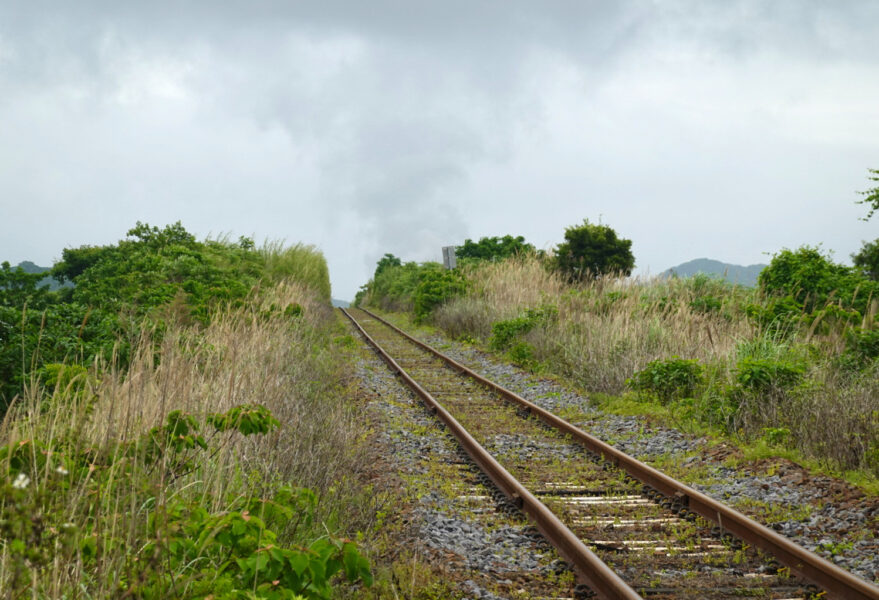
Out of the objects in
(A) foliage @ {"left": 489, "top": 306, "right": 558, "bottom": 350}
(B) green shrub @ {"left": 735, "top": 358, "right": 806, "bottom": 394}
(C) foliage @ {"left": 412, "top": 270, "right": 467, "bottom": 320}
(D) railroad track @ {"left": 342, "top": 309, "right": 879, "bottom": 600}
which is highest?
(C) foliage @ {"left": 412, "top": 270, "right": 467, "bottom": 320}

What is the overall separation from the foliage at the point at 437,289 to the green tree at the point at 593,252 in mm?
3728

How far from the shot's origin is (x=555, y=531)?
5688 millimetres

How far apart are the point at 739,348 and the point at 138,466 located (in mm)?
9016

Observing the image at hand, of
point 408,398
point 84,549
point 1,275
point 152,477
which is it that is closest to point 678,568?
point 152,477

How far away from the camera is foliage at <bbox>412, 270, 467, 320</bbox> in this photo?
26359 mm

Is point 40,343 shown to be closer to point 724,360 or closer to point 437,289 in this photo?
point 724,360

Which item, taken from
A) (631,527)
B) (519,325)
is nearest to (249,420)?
(631,527)

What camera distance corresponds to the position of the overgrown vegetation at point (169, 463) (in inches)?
120

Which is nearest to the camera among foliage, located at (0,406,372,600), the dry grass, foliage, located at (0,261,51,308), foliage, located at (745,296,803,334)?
foliage, located at (0,406,372,600)

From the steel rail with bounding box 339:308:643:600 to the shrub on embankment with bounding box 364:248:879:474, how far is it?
322cm

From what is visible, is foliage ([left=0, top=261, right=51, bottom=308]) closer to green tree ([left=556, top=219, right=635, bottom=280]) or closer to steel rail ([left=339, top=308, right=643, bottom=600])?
steel rail ([left=339, top=308, right=643, bottom=600])

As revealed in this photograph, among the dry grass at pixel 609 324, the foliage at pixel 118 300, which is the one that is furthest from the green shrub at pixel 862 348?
the foliage at pixel 118 300

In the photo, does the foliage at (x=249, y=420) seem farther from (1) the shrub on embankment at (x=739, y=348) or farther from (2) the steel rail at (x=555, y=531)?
(1) the shrub on embankment at (x=739, y=348)

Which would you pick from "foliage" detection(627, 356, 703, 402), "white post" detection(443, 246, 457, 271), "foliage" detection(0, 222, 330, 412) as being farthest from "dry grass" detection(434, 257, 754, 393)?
"foliage" detection(0, 222, 330, 412)
